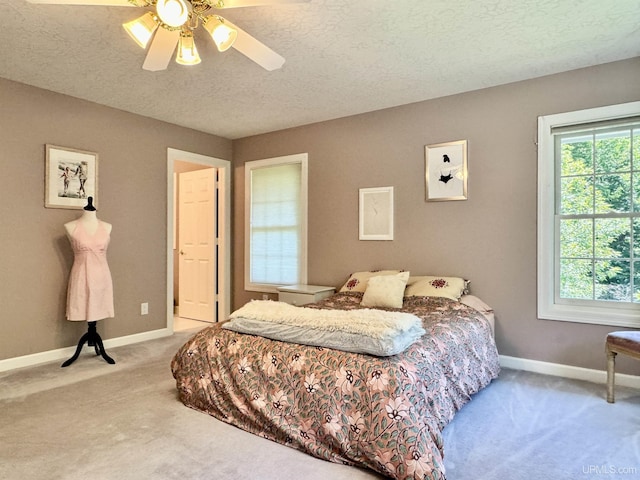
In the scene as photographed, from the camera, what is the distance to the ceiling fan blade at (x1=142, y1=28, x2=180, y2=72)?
82.8 inches

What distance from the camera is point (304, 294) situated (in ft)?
12.9

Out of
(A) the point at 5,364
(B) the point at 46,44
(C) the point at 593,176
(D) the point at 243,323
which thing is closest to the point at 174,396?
(D) the point at 243,323

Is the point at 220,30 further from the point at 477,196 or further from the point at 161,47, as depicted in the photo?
the point at 477,196

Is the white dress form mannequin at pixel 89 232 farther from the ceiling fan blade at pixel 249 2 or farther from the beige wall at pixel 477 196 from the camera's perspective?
the ceiling fan blade at pixel 249 2

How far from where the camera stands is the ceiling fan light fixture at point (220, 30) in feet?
6.68

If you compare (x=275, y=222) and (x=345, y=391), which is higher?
(x=275, y=222)

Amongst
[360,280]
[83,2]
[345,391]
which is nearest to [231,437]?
[345,391]

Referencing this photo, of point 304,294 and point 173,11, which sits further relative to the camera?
point 304,294

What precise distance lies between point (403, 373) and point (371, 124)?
9.64 feet

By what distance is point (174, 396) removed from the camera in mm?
2691

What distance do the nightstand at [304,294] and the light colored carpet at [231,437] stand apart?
1.47m

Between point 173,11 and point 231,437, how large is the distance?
2192 mm

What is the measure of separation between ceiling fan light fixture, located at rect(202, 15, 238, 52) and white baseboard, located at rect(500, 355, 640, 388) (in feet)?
10.4

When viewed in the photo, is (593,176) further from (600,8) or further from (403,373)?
(403,373)
